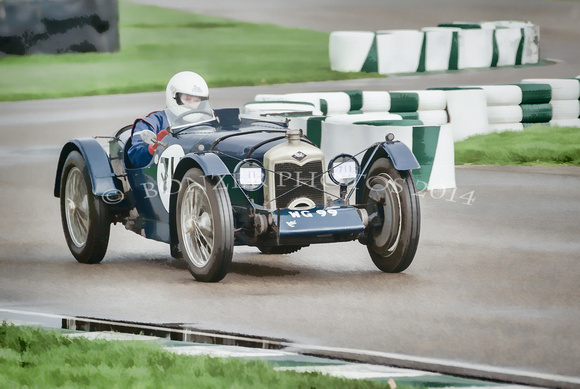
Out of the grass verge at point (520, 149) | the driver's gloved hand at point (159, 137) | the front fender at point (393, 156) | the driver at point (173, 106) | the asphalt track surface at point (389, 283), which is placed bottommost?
the asphalt track surface at point (389, 283)

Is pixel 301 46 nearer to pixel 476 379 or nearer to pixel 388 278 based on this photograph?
pixel 388 278

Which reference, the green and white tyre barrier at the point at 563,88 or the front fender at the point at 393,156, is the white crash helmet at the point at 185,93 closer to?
the front fender at the point at 393,156

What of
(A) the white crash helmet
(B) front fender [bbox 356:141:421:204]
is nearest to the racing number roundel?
(A) the white crash helmet

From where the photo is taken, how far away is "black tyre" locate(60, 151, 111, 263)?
966cm

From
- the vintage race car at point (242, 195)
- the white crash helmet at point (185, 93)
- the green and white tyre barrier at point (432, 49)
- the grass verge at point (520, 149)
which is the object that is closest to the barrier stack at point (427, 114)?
the grass verge at point (520, 149)

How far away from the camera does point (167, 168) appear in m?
9.38

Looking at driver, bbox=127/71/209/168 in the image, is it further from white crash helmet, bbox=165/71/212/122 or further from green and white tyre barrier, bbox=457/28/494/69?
green and white tyre barrier, bbox=457/28/494/69

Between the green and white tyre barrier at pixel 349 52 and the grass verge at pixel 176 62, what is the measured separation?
38 cm

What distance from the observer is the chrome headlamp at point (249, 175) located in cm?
885

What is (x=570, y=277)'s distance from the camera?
29.6ft

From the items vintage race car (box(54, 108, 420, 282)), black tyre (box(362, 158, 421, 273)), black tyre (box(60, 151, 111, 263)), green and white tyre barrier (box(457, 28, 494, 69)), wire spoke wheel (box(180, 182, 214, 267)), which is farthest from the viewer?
green and white tyre barrier (box(457, 28, 494, 69))

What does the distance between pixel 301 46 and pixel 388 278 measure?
26273mm

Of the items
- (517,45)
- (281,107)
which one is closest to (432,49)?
(517,45)

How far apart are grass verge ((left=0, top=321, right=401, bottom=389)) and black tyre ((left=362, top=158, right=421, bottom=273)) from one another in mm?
2439
